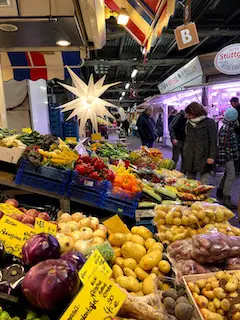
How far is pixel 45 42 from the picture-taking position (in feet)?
9.42

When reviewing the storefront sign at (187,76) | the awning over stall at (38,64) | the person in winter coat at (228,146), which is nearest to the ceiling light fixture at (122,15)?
the awning over stall at (38,64)

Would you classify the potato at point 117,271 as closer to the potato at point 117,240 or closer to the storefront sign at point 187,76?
the potato at point 117,240

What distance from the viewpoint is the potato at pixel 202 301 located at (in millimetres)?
1515

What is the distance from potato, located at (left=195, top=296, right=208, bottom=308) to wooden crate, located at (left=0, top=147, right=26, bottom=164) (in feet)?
7.07

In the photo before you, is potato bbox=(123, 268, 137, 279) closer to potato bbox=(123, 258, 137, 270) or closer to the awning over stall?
potato bbox=(123, 258, 137, 270)

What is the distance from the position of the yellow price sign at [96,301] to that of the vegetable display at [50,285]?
0.06 metres

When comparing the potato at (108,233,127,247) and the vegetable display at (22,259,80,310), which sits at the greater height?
the vegetable display at (22,259,80,310)

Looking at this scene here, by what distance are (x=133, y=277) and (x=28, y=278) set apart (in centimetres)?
85

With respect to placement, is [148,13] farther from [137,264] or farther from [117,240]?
[137,264]

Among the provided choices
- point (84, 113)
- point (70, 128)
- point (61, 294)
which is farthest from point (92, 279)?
point (70, 128)

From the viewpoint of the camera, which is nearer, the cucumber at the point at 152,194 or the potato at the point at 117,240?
the potato at the point at 117,240

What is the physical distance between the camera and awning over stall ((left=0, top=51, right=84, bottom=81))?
3.50 m

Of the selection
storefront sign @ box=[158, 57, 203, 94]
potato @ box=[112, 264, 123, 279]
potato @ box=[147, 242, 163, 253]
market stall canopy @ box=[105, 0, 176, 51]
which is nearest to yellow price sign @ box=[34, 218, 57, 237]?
potato @ box=[112, 264, 123, 279]

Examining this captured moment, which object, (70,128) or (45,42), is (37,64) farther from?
(70,128)
